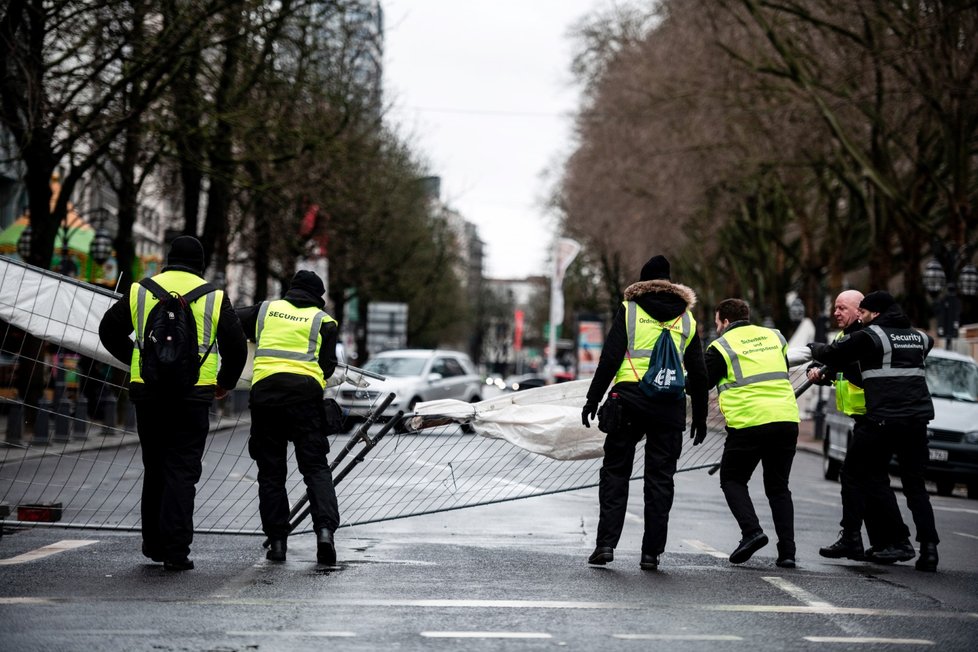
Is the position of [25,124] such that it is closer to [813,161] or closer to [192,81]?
[192,81]

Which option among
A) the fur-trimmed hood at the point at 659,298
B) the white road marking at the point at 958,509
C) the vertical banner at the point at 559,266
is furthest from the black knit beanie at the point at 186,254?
the vertical banner at the point at 559,266

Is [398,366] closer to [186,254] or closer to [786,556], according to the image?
[786,556]

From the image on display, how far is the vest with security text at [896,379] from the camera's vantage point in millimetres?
10141

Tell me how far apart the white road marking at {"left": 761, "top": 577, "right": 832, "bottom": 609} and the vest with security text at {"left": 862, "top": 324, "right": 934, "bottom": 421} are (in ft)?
5.97

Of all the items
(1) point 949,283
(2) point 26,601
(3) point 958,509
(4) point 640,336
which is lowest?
(3) point 958,509

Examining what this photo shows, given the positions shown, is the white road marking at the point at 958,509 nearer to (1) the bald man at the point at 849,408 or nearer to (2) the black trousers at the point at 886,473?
(1) the bald man at the point at 849,408

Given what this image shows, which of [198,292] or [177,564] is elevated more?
[198,292]

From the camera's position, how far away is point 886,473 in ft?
33.6

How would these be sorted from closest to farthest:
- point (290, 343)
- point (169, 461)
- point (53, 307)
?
point (169, 461)
point (290, 343)
point (53, 307)

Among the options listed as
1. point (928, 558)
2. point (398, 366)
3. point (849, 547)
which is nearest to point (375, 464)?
point (849, 547)

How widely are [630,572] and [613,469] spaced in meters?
0.69

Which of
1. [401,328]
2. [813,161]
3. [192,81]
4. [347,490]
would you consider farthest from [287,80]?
[401,328]

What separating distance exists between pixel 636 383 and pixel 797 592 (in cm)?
166

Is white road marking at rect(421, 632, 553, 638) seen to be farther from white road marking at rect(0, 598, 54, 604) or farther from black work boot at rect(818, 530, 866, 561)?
black work boot at rect(818, 530, 866, 561)
